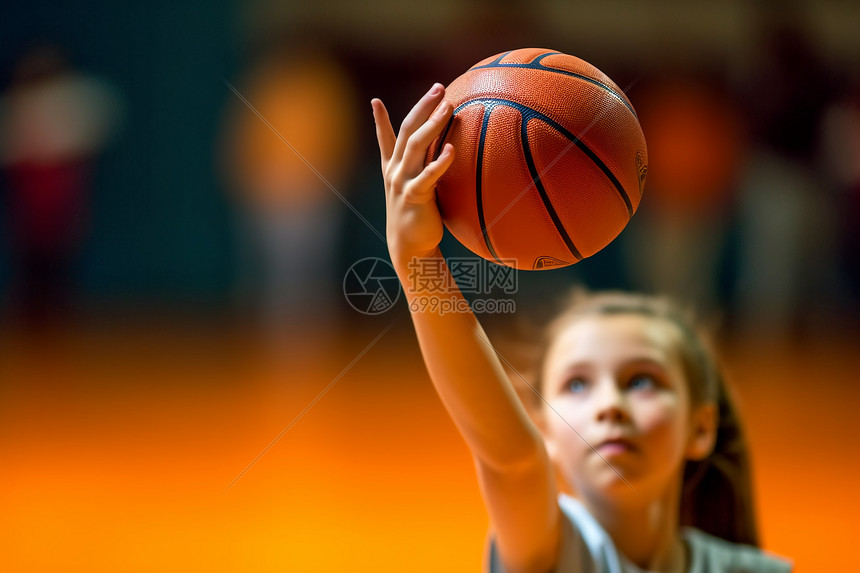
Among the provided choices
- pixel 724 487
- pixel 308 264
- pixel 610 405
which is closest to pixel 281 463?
pixel 724 487

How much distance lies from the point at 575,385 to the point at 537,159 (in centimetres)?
40

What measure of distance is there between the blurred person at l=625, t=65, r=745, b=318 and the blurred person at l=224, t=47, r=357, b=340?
209 centimetres

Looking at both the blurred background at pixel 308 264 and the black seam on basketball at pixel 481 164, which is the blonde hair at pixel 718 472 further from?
the blurred background at pixel 308 264

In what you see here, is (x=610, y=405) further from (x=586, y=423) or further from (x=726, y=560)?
(x=726, y=560)

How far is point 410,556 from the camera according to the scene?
2123 mm

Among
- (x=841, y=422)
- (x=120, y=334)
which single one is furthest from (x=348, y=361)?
(x=841, y=422)

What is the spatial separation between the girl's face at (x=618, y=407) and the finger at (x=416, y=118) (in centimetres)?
48

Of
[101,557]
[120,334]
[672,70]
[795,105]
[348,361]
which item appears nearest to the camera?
[101,557]

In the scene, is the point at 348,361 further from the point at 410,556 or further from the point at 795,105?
the point at 795,105

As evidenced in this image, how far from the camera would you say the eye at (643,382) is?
1344 millimetres

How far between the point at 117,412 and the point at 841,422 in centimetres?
289

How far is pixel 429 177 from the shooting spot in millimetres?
1016

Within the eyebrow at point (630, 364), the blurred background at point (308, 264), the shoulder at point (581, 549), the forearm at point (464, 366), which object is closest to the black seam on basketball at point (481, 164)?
the forearm at point (464, 366)

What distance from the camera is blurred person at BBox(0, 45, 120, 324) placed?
4770 mm
